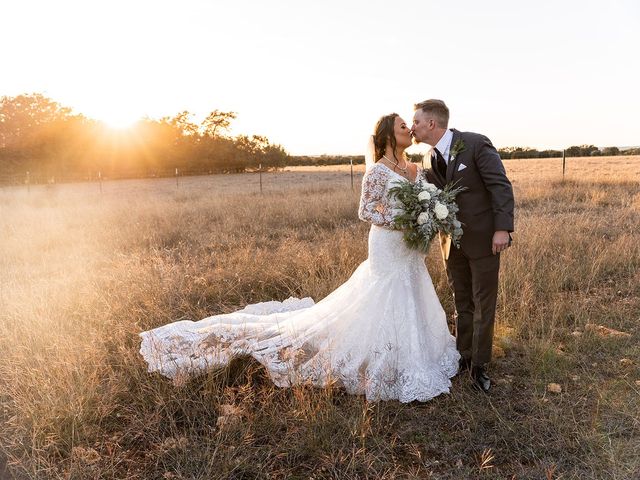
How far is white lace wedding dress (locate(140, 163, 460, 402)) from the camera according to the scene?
400 cm

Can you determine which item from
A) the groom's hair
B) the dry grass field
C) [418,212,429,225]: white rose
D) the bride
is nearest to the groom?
the groom's hair

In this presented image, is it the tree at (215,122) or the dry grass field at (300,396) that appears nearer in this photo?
the dry grass field at (300,396)

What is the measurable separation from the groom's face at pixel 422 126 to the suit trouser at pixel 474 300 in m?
1.01

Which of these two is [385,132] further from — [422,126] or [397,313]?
[397,313]

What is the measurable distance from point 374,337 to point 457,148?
5.76ft

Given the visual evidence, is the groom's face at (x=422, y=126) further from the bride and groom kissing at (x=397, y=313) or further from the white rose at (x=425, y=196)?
the white rose at (x=425, y=196)

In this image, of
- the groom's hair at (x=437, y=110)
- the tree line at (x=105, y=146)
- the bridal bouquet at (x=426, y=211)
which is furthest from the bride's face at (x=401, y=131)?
the tree line at (x=105, y=146)

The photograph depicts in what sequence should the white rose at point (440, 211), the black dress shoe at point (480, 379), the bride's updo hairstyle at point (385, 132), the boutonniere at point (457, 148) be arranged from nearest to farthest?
the white rose at point (440, 211) < the boutonniere at point (457, 148) < the black dress shoe at point (480, 379) < the bride's updo hairstyle at point (385, 132)

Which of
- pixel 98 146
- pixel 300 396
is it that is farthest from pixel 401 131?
pixel 98 146

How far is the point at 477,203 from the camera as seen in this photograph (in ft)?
12.9

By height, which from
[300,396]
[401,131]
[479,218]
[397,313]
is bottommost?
[300,396]

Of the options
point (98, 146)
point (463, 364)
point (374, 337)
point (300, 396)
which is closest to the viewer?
point (300, 396)

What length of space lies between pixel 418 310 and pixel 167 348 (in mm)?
2327

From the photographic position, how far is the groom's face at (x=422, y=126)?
3924mm
